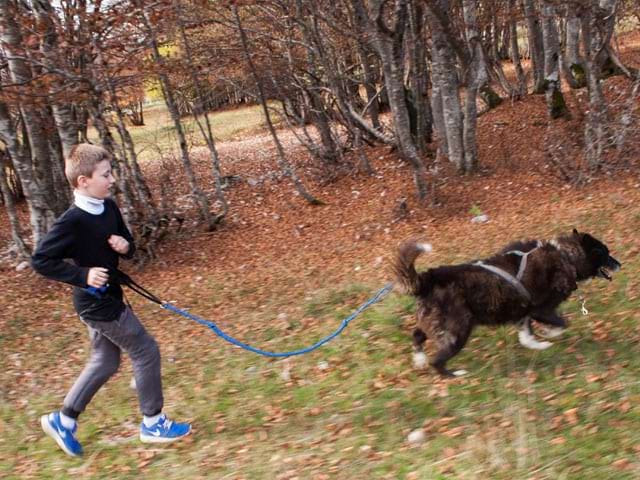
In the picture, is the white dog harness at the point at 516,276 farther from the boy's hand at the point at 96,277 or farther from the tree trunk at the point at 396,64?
the tree trunk at the point at 396,64

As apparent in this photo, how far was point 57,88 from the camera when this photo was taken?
356 inches

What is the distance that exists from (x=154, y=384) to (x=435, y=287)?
2589mm

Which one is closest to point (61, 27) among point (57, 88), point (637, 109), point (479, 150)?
point (57, 88)

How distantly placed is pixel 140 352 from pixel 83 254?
0.93 meters

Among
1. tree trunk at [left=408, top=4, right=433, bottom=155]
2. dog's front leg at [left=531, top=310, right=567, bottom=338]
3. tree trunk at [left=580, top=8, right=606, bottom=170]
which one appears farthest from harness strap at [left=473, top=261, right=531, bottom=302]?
tree trunk at [left=408, top=4, right=433, bottom=155]

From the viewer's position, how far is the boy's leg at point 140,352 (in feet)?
14.9

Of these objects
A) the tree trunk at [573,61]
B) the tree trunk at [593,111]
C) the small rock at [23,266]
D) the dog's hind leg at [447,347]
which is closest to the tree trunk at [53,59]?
the small rock at [23,266]

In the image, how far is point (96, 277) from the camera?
4148 millimetres

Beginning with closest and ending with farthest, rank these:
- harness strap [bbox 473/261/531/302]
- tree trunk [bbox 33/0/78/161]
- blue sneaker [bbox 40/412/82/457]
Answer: blue sneaker [bbox 40/412/82/457], harness strap [bbox 473/261/531/302], tree trunk [bbox 33/0/78/161]

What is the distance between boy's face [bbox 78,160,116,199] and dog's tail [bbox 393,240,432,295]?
8.14ft

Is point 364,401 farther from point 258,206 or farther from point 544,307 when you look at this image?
point 258,206

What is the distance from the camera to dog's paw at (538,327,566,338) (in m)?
5.55

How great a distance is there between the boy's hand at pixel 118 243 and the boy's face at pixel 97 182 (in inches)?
13.4

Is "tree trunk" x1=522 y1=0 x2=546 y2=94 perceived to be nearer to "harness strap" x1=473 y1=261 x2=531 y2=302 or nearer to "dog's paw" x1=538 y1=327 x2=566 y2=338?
"dog's paw" x1=538 y1=327 x2=566 y2=338
